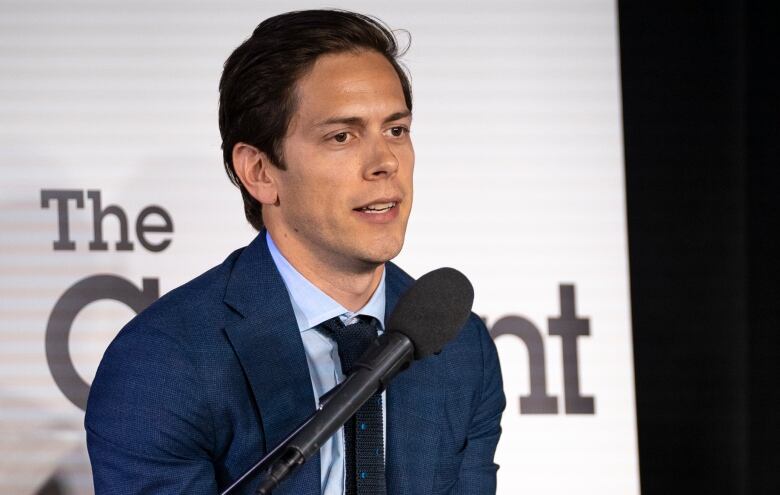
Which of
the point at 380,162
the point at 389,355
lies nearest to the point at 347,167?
the point at 380,162

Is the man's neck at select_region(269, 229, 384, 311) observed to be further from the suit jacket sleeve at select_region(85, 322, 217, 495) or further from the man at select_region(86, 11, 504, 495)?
the suit jacket sleeve at select_region(85, 322, 217, 495)

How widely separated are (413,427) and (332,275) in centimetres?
30

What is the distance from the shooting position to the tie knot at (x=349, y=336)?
5.49ft

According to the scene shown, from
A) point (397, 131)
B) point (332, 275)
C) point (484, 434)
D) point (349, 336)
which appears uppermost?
point (397, 131)

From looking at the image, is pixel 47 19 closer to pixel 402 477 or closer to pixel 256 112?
pixel 256 112

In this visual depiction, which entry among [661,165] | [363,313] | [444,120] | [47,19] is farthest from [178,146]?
[661,165]

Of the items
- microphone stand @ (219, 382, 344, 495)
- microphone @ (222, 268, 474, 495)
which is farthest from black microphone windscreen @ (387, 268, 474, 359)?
microphone stand @ (219, 382, 344, 495)

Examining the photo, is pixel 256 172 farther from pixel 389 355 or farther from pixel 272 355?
pixel 389 355

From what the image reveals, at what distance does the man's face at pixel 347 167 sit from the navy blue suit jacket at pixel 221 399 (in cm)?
10

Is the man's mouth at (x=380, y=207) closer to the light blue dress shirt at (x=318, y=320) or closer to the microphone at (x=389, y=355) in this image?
the light blue dress shirt at (x=318, y=320)

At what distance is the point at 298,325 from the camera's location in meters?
1.71

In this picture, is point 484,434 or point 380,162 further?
point 484,434

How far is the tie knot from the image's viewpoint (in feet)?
5.49

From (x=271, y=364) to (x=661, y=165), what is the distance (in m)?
1.33
